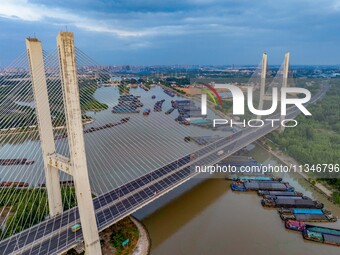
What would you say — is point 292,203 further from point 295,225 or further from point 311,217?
point 295,225

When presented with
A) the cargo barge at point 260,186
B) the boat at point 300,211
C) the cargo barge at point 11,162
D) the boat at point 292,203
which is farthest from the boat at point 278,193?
the cargo barge at point 11,162

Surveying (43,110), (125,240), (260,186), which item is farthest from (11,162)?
(260,186)

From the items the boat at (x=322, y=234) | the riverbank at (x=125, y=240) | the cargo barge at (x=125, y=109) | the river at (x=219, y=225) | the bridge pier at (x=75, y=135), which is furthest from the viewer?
the cargo barge at (x=125, y=109)

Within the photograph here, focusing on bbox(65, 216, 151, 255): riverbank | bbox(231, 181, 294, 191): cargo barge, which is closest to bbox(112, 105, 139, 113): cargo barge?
bbox(231, 181, 294, 191): cargo barge

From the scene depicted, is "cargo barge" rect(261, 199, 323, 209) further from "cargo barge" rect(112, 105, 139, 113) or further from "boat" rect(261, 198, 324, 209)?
"cargo barge" rect(112, 105, 139, 113)

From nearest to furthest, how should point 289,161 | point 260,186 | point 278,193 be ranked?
point 278,193 < point 260,186 < point 289,161

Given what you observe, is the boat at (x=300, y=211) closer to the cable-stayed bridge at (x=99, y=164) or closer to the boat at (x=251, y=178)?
the boat at (x=251, y=178)
